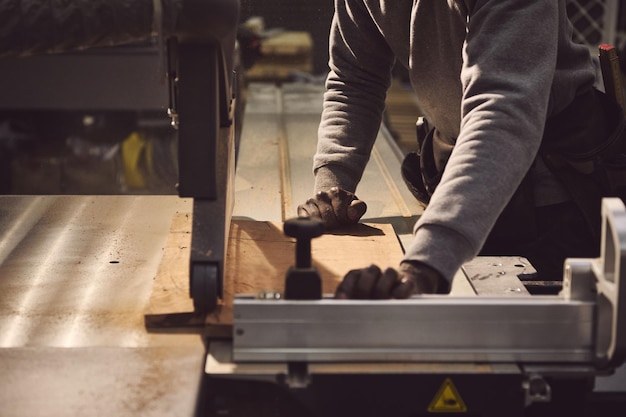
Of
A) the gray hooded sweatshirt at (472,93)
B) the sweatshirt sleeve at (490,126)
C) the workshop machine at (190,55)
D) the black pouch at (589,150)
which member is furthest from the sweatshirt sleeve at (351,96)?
the sweatshirt sleeve at (490,126)

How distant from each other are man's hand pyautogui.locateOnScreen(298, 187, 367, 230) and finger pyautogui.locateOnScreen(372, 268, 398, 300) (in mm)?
620

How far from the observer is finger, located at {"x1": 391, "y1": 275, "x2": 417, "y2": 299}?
125 centimetres

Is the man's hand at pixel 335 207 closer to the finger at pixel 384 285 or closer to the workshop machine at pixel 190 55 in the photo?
the workshop machine at pixel 190 55

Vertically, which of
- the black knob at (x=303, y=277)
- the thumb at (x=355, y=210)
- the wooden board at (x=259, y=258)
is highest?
the black knob at (x=303, y=277)

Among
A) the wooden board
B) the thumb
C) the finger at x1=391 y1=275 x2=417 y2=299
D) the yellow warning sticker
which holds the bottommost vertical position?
the yellow warning sticker

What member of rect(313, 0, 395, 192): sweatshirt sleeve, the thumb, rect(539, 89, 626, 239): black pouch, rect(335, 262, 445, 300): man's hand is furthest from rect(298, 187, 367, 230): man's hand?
rect(335, 262, 445, 300): man's hand

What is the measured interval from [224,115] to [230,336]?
564 millimetres

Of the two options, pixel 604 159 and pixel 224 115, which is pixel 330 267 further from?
pixel 604 159

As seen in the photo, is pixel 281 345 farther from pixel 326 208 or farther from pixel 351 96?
pixel 351 96

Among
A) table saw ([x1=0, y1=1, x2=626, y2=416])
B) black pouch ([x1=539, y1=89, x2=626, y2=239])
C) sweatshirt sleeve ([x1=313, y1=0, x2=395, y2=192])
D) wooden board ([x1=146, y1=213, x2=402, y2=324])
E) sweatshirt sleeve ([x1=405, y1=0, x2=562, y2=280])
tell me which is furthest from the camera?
sweatshirt sleeve ([x1=313, y1=0, x2=395, y2=192])

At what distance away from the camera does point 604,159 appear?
6.20 feet

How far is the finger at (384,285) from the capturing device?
125cm

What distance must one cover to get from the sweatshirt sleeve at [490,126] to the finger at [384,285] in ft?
0.38

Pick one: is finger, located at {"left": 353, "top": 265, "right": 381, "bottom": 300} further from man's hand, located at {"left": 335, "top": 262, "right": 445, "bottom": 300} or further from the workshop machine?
the workshop machine
